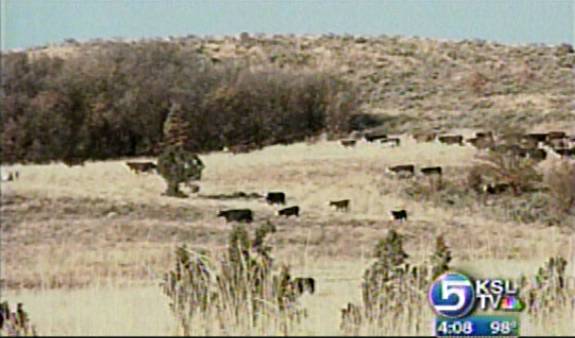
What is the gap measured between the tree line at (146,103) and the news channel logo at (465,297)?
14532 millimetres

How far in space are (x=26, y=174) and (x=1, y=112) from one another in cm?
251

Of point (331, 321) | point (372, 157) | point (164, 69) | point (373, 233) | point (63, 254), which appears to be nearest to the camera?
point (331, 321)

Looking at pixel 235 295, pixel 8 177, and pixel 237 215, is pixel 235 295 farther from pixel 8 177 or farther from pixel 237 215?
pixel 8 177

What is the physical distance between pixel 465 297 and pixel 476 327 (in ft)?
0.56

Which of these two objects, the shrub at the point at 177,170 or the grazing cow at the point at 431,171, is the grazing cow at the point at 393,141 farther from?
the shrub at the point at 177,170

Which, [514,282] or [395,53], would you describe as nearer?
[514,282]

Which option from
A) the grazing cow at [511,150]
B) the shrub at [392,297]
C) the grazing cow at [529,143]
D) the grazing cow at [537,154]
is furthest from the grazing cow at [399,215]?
the shrub at [392,297]

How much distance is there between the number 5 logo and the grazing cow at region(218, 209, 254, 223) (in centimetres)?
780

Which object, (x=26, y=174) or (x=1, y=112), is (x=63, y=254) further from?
(x=1, y=112)

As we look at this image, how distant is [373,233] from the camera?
472 inches

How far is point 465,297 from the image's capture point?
4.74 meters

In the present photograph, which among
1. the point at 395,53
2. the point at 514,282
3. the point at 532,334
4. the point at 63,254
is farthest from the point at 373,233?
the point at 395,53

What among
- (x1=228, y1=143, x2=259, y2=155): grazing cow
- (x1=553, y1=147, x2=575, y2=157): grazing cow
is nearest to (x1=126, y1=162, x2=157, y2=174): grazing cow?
(x1=228, y1=143, x2=259, y2=155): grazing cow

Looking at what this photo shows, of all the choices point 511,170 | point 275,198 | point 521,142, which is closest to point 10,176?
point 275,198
